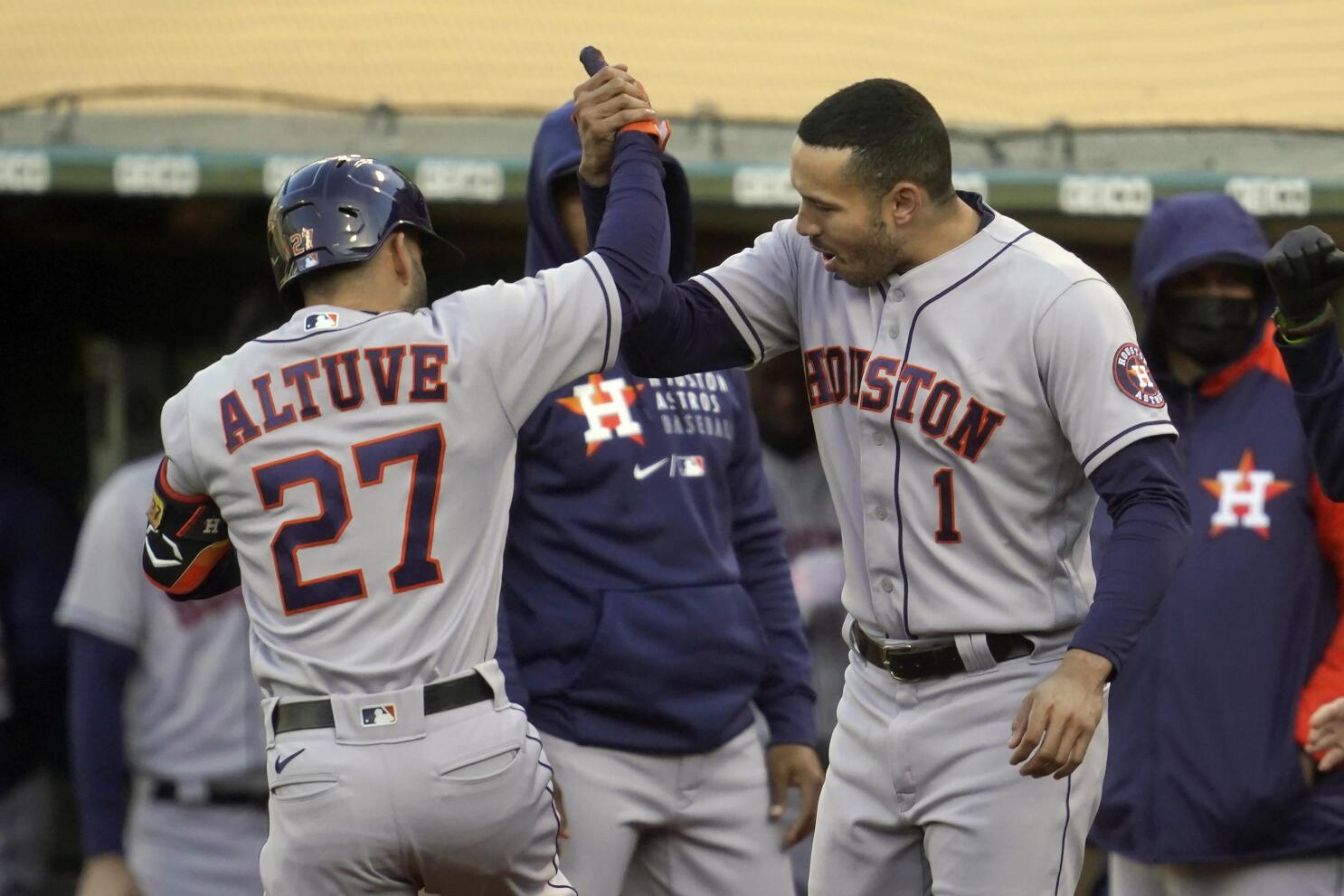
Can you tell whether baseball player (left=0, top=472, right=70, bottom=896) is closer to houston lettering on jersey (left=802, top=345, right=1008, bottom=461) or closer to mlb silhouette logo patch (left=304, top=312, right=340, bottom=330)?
mlb silhouette logo patch (left=304, top=312, right=340, bottom=330)

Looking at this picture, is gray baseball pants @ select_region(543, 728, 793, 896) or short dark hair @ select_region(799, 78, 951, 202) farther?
gray baseball pants @ select_region(543, 728, 793, 896)

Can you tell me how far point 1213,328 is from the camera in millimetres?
4328

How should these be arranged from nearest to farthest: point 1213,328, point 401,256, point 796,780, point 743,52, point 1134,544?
point 1134,544
point 401,256
point 796,780
point 1213,328
point 743,52

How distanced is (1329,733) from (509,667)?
1.64 metres

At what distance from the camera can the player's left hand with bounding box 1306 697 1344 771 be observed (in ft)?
12.5

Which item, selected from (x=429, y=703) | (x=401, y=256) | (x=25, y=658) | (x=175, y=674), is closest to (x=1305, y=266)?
(x=401, y=256)

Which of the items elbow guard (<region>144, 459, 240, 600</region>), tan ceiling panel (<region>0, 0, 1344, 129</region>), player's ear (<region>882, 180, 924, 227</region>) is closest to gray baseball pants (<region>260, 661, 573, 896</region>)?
elbow guard (<region>144, 459, 240, 600</region>)

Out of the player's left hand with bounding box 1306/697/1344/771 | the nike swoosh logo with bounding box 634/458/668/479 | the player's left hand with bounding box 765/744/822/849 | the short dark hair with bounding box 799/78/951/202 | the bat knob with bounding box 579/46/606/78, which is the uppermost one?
the bat knob with bounding box 579/46/606/78

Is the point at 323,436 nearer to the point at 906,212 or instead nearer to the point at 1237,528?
the point at 906,212

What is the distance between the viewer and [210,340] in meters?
7.17

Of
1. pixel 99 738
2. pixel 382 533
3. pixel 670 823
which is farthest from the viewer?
pixel 99 738

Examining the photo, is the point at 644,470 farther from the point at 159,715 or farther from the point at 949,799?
the point at 159,715

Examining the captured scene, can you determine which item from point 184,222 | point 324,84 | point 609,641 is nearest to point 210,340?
point 184,222

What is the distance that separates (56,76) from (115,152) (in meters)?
1.31
